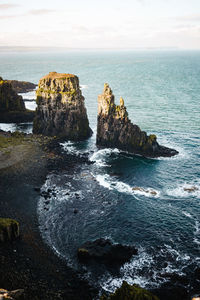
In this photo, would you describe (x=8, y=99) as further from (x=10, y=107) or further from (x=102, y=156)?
(x=102, y=156)

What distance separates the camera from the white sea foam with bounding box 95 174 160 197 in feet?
236

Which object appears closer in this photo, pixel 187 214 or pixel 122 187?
pixel 187 214

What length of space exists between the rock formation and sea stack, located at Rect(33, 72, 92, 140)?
20385 mm

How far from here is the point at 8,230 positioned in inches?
2077

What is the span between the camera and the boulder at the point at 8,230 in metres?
52.2

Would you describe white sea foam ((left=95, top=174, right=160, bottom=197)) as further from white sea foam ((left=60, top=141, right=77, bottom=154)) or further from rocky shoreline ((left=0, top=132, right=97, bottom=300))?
white sea foam ((left=60, top=141, right=77, bottom=154))

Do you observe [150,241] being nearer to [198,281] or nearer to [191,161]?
[198,281]

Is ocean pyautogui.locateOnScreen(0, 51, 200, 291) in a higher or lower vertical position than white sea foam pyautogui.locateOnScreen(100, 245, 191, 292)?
higher

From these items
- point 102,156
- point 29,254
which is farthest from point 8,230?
point 102,156

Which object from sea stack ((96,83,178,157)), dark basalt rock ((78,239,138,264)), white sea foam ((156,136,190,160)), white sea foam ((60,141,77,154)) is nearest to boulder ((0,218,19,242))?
dark basalt rock ((78,239,138,264))

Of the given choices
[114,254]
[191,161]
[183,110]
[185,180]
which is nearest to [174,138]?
[191,161]

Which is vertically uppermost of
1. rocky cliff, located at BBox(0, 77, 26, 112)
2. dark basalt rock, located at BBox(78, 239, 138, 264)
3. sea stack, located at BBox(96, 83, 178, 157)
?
rocky cliff, located at BBox(0, 77, 26, 112)

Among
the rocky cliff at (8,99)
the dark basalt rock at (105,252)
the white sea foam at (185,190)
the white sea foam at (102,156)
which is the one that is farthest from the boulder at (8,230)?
the rocky cliff at (8,99)

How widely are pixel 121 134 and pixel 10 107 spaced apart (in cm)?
5903
